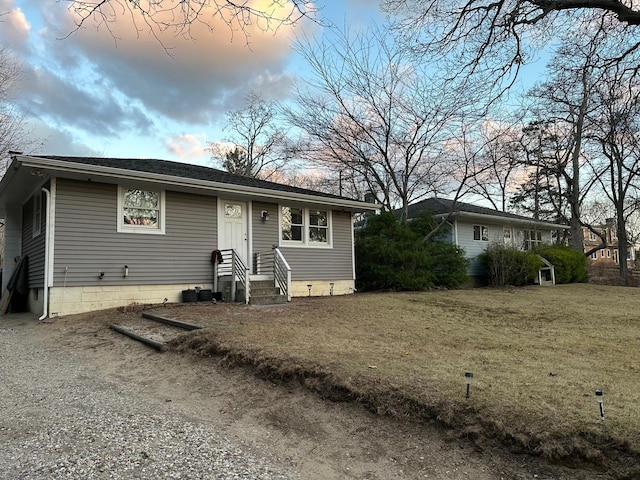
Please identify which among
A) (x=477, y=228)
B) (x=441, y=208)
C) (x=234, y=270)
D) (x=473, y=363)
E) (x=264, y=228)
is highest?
(x=441, y=208)

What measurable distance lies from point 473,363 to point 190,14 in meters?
4.27

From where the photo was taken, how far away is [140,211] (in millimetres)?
9836

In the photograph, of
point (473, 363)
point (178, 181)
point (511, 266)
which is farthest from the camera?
point (511, 266)

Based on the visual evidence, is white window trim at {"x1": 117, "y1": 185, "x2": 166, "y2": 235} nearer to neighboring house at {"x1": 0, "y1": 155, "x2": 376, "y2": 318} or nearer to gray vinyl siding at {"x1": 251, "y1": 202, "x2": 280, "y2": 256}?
neighboring house at {"x1": 0, "y1": 155, "x2": 376, "y2": 318}

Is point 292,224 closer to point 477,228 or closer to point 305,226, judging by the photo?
point 305,226

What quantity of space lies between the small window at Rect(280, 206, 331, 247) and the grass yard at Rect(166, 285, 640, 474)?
12.9 ft

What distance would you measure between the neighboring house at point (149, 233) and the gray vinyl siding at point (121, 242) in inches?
0.8

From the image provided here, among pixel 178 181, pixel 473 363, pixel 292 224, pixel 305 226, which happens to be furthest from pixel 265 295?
pixel 473 363

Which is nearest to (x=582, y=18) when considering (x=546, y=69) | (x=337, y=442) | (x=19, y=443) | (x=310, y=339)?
(x=546, y=69)

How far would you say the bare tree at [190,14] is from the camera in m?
3.12

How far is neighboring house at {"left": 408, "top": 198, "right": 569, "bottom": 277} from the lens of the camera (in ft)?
62.2

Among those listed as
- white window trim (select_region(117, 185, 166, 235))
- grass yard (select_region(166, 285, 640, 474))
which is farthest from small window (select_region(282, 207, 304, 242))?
grass yard (select_region(166, 285, 640, 474))

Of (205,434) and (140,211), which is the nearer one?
(205,434)

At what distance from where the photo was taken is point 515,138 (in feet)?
61.7
